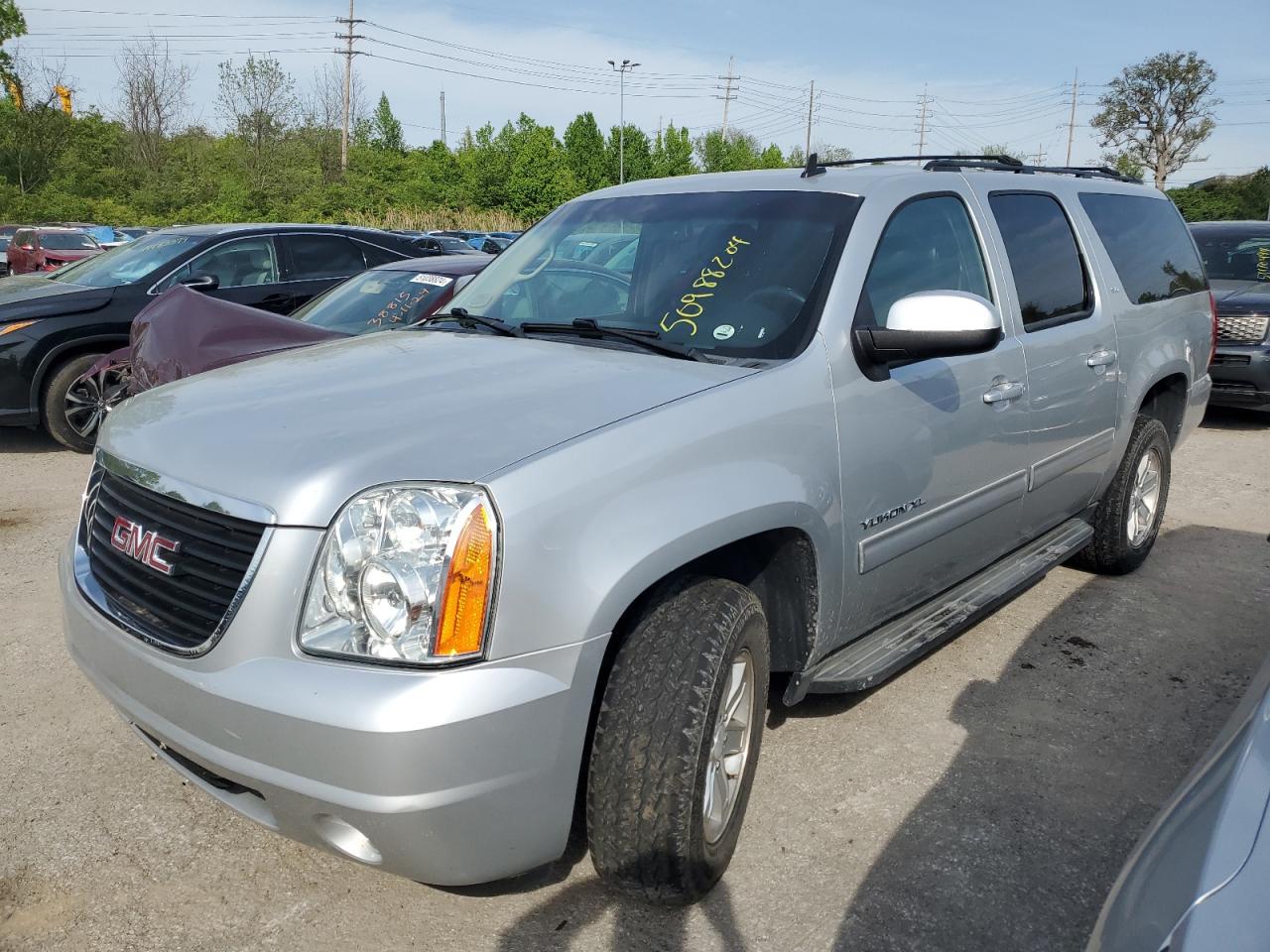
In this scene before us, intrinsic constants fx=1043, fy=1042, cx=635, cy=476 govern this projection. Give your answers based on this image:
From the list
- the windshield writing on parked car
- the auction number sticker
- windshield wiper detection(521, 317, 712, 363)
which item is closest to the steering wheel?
the auction number sticker

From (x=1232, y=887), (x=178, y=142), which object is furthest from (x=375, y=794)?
(x=178, y=142)

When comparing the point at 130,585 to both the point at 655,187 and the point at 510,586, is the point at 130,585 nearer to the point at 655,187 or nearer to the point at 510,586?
the point at 510,586

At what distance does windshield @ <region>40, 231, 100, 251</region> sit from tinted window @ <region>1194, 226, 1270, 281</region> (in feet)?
69.4

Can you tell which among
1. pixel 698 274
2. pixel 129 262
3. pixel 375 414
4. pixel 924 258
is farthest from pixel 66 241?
pixel 375 414

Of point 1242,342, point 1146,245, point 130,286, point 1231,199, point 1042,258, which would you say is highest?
point 1231,199

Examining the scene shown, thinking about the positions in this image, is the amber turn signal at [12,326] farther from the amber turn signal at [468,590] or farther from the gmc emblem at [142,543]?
the amber turn signal at [468,590]

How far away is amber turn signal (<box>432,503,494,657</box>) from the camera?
2025 millimetres

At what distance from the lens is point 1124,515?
479cm

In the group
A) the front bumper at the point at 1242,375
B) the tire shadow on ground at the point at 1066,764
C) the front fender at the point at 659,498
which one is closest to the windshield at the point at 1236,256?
the front bumper at the point at 1242,375

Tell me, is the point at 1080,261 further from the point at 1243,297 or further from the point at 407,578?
the point at 1243,297

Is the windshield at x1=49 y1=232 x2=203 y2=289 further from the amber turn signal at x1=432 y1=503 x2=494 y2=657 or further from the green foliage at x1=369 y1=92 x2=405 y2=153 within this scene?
the green foliage at x1=369 y1=92 x2=405 y2=153

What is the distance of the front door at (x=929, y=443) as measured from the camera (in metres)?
2.95

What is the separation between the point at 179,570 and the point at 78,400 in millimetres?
6112

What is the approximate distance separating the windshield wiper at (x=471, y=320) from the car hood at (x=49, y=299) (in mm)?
5092
